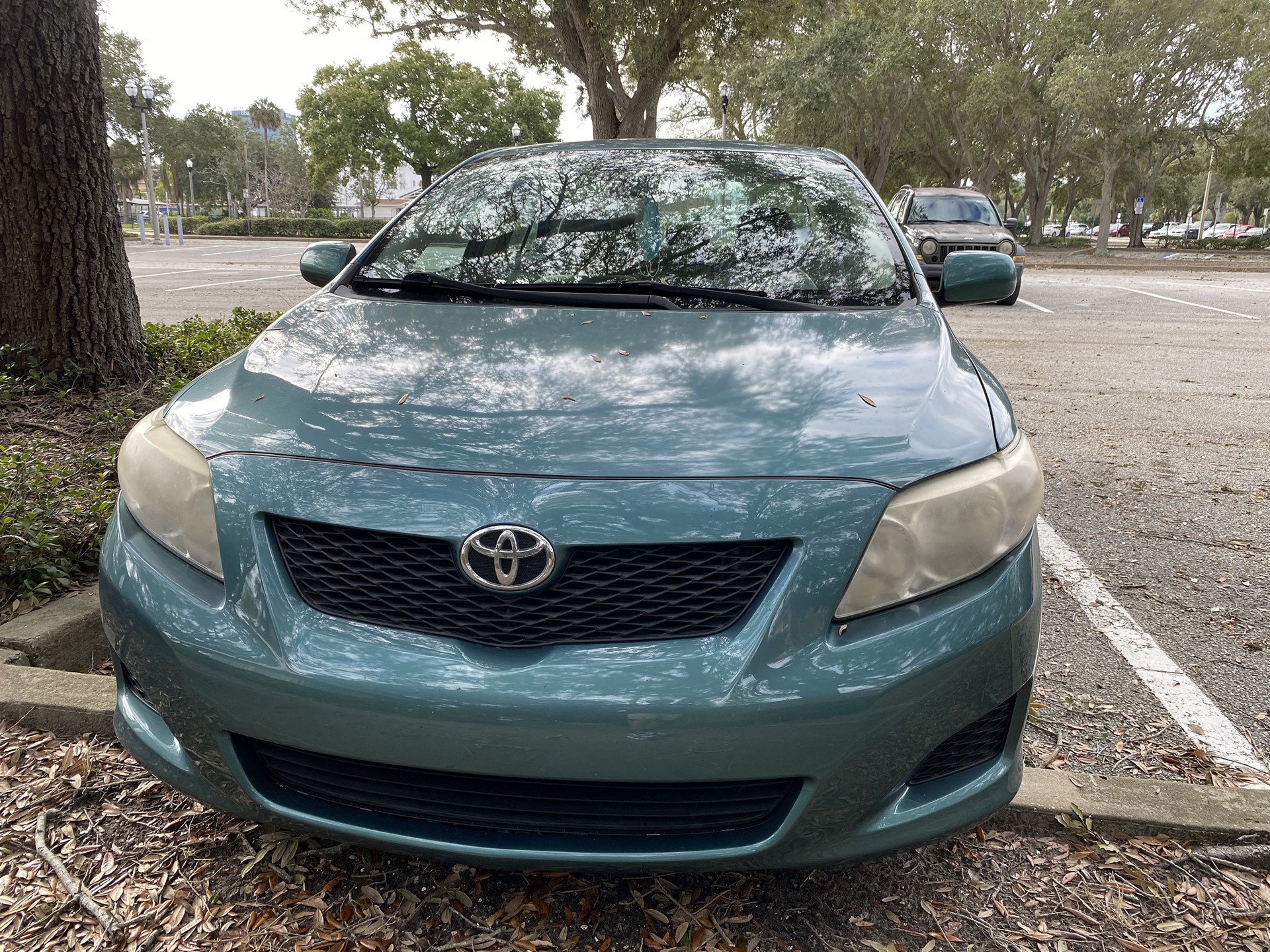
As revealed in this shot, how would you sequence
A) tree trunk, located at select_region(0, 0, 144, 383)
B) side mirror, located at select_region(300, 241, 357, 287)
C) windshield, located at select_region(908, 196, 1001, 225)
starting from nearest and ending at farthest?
side mirror, located at select_region(300, 241, 357, 287) → tree trunk, located at select_region(0, 0, 144, 383) → windshield, located at select_region(908, 196, 1001, 225)

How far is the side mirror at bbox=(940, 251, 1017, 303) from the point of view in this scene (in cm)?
287

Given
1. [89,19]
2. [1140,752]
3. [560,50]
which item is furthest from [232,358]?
[560,50]

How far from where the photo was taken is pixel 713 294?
7.70 feet

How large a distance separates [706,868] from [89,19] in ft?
15.2

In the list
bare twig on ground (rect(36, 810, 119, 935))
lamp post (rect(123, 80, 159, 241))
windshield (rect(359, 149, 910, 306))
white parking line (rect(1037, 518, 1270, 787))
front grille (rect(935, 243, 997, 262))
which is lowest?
bare twig on ground (rect(36, 810, 119, 935))

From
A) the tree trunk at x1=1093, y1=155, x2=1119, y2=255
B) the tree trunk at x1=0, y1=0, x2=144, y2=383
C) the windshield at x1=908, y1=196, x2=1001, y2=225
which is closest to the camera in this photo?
the tree trunk at x1=0, y1=0, x2=144, y2=383

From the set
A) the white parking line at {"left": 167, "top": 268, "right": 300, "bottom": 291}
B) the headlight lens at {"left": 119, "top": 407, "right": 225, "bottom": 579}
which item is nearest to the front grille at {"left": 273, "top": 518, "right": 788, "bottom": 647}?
the headlight lens at {"left": 119, "top": 407, "right": 225, "bottom": 579}

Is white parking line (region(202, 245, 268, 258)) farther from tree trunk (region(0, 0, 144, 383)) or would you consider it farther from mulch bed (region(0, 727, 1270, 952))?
mulch bed (region(0, 727, 1270, 952))

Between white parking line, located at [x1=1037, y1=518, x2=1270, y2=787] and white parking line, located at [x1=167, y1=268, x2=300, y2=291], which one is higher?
white parking line, located at [x1=167, y1=268, x2=300, y2=291]

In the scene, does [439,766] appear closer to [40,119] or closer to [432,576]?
[432,576]

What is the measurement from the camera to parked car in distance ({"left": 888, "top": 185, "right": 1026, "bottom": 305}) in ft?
41.4

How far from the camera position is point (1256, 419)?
6.05 metres

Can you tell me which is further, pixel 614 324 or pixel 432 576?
pixel 614 324

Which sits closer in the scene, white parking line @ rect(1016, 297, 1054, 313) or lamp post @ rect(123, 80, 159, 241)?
white parking line @ rect(1016, 297, 1054, 313)
